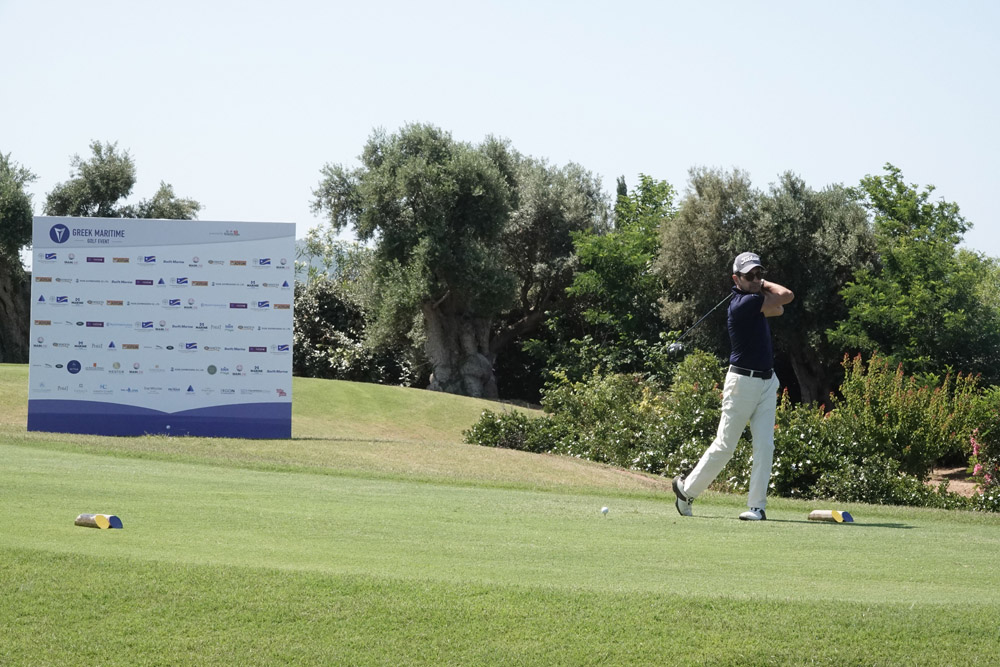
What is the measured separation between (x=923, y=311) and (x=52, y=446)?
2716cm

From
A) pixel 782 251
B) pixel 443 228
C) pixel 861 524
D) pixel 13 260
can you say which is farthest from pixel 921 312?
pixel 13 260

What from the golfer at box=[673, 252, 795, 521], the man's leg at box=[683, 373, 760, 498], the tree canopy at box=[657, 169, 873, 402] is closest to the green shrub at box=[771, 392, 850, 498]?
the golfer at box=[673, 252, 795, 521]

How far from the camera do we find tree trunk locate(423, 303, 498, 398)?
41562 millimetres

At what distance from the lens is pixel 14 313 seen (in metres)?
44.9

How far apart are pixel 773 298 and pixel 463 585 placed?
5.20 meters

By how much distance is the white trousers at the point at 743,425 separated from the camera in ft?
34.1

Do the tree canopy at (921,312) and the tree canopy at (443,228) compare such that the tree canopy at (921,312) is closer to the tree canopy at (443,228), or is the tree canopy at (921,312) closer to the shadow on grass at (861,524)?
the tree canopy at (443,228)

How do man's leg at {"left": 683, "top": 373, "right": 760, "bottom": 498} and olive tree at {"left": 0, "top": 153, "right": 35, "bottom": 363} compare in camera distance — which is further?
olive tree at {"left": 0, "top": 153, "right": 35, "bottom": 363}

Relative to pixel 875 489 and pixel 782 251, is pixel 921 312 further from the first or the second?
pixel 875 489

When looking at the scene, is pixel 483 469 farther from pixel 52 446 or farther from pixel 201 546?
pixel 201 546

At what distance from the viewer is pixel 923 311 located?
1406 inches

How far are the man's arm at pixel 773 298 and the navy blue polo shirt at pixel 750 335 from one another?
45mm

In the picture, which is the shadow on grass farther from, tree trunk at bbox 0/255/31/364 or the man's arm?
tree trunk at bbox 0/255/31/364

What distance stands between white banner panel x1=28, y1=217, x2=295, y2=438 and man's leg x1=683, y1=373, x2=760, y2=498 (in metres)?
12.4
